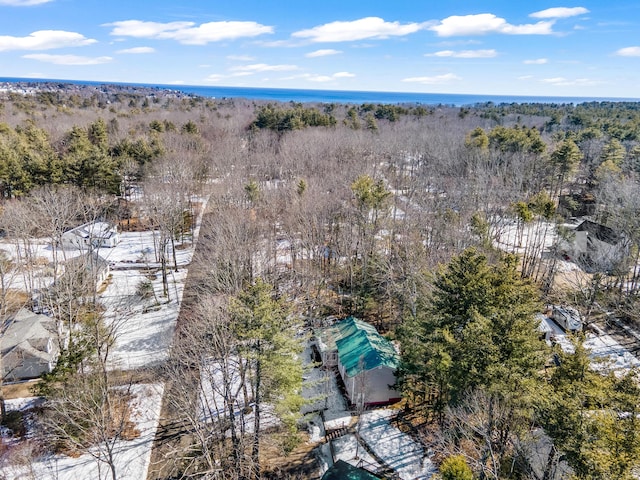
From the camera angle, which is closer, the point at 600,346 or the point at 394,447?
the point at 394,447

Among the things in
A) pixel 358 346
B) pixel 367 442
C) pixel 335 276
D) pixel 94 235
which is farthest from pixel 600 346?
pixel 94 235

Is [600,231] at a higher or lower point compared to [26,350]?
higher

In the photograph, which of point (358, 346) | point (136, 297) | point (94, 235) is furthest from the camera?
point (94, 235)

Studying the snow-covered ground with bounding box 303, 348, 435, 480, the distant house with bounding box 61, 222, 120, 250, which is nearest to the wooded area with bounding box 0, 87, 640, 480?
the snow-covered ground with bounding box 303, 348, 435, 480

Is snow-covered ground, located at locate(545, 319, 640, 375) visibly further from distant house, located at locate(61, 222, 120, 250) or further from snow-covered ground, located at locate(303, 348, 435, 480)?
distant house, located at locate(61, 222, 120, 250)

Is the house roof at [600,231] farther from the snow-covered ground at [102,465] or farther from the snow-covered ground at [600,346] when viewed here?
the snow-covered ground at [102,465]

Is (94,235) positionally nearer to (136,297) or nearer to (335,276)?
(136,297)

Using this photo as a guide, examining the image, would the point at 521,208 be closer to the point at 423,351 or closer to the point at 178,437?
the point at 423,351

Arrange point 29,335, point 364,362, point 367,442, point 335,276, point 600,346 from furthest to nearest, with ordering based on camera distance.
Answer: point 335,276
point 600,346
point 29,335
point 364,362
point 367,442
